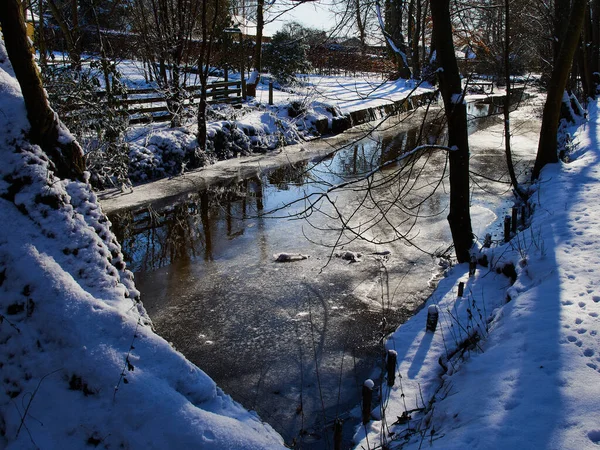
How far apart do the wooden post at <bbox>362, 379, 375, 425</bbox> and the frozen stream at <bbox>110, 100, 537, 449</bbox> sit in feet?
1.24

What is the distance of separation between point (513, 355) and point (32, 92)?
13.5 feet

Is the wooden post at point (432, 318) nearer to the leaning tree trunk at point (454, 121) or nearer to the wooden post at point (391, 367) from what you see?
the wooden post at point (391, 367)

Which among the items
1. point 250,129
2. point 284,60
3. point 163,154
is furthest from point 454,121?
point 284,60

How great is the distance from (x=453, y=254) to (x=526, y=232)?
1.52 m

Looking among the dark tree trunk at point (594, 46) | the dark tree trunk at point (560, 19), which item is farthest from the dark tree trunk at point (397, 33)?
the dark tree trunk at point (594, 46)

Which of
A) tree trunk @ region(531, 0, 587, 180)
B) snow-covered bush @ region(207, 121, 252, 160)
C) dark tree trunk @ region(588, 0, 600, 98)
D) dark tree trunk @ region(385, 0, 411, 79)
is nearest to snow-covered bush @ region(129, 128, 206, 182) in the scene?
snow-covered bush @ region(207, 121, 252, 160)

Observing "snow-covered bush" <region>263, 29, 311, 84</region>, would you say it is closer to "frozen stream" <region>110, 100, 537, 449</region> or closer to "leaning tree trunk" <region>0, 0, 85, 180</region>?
"frozen stream" <region>110, 100, 537, 449</region>

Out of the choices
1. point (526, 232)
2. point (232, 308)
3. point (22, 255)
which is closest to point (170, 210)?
point (232, 308)

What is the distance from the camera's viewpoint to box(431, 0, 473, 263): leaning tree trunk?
6363 mm

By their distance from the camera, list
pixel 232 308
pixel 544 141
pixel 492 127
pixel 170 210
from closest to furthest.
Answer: pixel 232 308 → pixel 544 141 → pixel 170 210 → pixel 492 127

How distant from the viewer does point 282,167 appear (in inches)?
572

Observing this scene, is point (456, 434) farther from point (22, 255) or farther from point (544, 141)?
point (544, 141)

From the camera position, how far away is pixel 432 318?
532 cm

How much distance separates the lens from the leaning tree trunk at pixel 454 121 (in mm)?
6363
